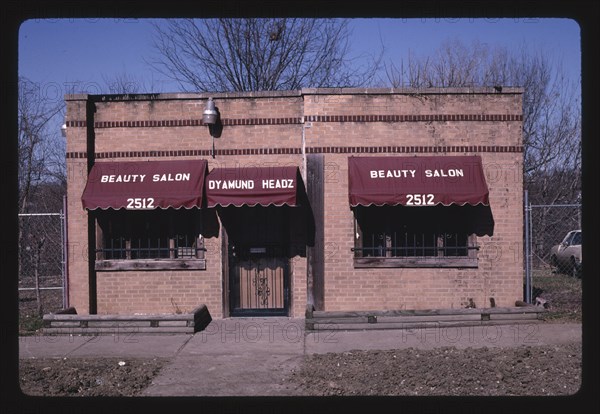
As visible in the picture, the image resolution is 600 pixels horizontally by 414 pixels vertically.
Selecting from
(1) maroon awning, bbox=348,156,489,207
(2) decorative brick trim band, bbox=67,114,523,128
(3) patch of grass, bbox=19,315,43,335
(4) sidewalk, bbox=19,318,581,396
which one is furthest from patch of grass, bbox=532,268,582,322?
(3) patch of grass, bbox=19,315,43,335

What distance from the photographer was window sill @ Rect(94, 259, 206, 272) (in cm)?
1080

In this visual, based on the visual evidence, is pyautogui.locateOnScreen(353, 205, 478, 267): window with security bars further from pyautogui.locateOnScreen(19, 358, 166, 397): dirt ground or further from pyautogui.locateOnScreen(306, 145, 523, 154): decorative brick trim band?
pyautogui.locateOnScreen(19, 358, 166, 397): dirt ground

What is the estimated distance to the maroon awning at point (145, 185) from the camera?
1016 cm

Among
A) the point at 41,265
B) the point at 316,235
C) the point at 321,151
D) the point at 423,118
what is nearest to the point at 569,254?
the point at 423,118

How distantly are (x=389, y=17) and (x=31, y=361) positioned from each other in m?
6.80

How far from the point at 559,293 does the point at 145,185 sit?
32.1ft

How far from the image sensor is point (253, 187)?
10055 millimetres

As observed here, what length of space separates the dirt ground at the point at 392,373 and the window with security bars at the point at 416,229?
2.91 metres

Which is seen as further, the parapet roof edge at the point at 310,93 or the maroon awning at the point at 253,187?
the parapet roof edge at the point at 310,93

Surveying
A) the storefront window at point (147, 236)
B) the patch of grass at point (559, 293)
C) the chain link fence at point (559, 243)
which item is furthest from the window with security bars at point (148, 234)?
the chain link fence at point (559, 243)

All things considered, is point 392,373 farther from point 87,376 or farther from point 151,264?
point 151,264

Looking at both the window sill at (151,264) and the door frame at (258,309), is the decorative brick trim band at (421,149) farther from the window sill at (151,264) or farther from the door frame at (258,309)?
the window sill at (151,264)

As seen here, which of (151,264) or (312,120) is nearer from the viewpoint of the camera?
(312,120)
